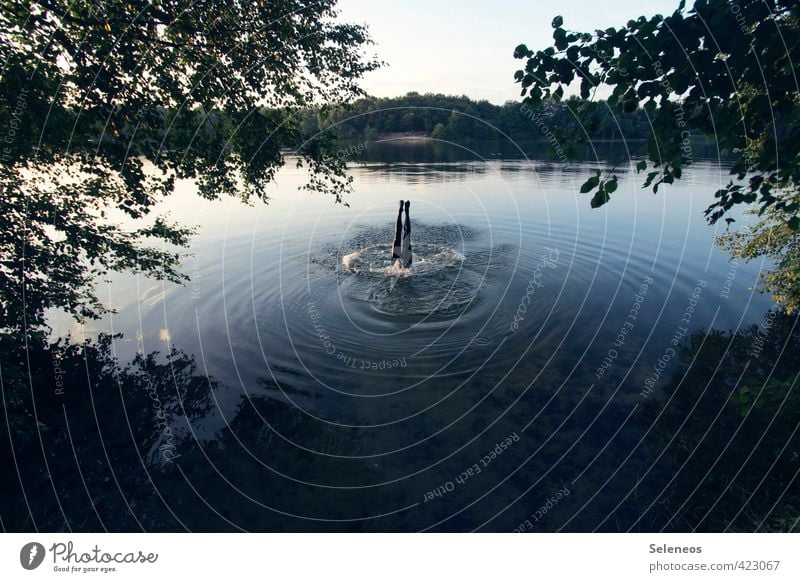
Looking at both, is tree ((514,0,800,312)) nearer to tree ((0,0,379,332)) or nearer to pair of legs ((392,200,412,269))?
tree ((0,0,379,332))

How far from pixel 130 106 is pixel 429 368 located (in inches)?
488

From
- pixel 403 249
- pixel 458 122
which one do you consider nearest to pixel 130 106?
pixel 403 249

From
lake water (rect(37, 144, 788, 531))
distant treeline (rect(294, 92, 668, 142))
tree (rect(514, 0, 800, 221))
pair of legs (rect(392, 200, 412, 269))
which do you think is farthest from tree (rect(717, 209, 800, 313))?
distant treeline (rect(294, 92, 668, 142))

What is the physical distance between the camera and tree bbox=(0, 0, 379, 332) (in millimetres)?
9461

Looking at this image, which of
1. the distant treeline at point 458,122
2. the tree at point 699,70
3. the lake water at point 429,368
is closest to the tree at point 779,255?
the lake water at point 429,368

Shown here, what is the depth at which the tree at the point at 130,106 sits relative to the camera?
9.46 meters

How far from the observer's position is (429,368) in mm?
13711

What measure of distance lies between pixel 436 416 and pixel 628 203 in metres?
39.0

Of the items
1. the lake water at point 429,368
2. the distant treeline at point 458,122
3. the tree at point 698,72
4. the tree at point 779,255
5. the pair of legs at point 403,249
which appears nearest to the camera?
the tree at point 698,72

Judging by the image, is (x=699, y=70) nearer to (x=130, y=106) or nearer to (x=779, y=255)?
(x=130, y=106)

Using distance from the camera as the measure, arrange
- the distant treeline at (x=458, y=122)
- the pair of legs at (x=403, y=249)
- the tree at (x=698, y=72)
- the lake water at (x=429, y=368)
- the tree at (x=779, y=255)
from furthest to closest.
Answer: the distant treeline at (x=458, y=122)
the pair of legs at (x=403, y=249)
the tree at (x=779, y=255)
the lake water at (x=429, y=368)
the tree at (x=698, y=72)

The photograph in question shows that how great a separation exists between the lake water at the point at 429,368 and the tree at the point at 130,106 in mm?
5159

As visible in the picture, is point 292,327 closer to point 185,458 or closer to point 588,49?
point 185,458

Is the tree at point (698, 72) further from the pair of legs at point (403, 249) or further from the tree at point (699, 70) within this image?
the pair of legs at point (403, 249)
